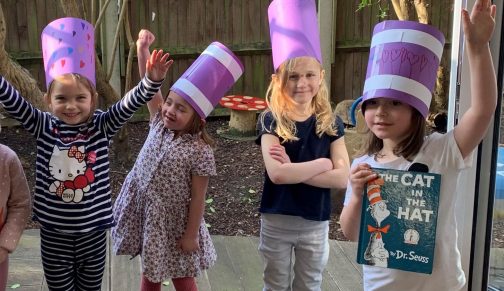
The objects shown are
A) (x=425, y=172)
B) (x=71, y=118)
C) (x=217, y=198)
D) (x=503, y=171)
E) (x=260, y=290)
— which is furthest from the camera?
(x=217, y=198)

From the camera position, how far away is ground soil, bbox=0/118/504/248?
13.0 feet

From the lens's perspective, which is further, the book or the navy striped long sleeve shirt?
the navy striped long sleeve shirt

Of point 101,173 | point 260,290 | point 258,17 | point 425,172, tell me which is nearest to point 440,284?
point 425,172

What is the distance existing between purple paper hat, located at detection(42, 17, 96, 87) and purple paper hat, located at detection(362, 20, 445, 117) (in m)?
0.97

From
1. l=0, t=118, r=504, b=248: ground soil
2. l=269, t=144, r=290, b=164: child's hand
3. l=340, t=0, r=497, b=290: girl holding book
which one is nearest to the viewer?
l=340, t=0, r=497, b=290: girl holding book

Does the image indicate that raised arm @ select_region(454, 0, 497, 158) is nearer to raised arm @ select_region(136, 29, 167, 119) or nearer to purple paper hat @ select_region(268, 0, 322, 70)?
purple paper hat @ select_region(268, 0, 322, 70)

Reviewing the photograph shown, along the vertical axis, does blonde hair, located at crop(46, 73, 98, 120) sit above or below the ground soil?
above

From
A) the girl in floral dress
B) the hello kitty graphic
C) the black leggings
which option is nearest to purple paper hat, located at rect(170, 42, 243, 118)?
the girl in floral dress

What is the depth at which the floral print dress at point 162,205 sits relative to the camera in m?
2.15

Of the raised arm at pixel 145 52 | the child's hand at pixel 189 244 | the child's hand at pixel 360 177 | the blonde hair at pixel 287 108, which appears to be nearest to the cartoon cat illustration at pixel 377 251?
the child's hand at pixel 360 177

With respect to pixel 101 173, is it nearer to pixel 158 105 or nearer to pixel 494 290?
pixel 158 105

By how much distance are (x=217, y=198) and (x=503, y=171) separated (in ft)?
8.20

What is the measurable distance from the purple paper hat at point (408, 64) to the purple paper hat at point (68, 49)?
972 mm

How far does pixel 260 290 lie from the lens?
290cm
